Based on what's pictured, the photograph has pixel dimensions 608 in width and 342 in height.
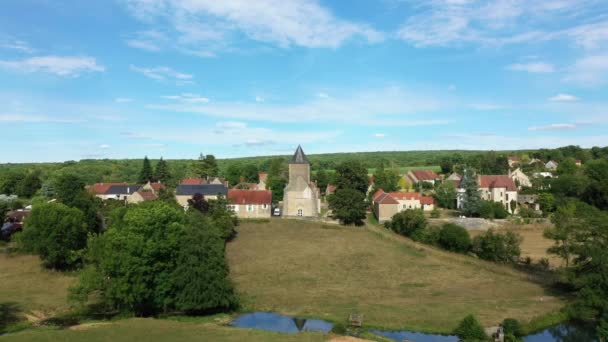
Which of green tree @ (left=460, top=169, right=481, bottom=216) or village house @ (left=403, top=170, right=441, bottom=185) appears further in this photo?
village house @ (left=403, top=170, right=441, bottom=185)

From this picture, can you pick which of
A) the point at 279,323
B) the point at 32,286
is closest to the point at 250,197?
the point at 32,286

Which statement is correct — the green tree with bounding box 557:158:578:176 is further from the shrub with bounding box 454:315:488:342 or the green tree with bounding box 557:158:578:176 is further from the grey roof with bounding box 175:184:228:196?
the shrub with bounding box 454:315:488:342

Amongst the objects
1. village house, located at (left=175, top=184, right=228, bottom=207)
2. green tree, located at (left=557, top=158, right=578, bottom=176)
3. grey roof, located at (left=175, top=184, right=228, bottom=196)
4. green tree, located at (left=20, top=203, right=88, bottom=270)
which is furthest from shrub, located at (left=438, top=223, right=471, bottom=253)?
green tree, located at (left=557, top=158, right=578, bottom=176)

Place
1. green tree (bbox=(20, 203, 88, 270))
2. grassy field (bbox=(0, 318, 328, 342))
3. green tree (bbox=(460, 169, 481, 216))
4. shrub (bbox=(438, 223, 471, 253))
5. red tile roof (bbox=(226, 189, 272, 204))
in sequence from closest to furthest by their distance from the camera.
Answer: grassy field (bbox=(0, 318, 328, 342)) → green tree (bbox=(20, 203, 88, 270)) → shrub (bbox=(438, 223, 471, 253)) → red tile roof (bbox=(226, 189, 272, 204)) → green tree (bbox=(460, 169, 481, 216))

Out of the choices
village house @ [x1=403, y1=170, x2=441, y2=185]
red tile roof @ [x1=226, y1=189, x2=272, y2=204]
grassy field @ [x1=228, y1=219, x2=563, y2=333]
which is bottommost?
grassy field @ [x1=228, y1=219, x2=563, y2=333]

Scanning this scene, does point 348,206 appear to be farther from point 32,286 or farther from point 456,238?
point 32,286

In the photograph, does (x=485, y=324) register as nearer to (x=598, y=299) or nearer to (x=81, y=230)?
(x=598, y=299)
